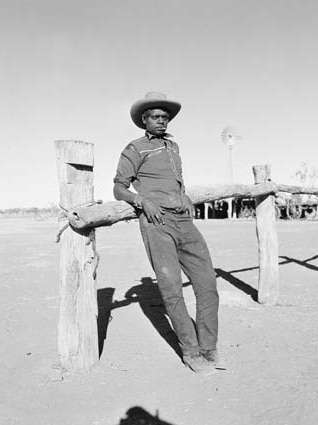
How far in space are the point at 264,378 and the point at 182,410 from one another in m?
0.78

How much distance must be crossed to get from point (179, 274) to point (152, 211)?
54 centimetres

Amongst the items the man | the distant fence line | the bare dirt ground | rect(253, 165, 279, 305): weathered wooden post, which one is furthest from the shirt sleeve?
rect(253, 165, 279, 305): weathered wooden post

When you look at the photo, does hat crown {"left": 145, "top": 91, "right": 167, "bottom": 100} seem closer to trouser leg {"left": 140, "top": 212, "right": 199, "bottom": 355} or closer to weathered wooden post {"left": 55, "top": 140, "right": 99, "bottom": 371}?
weathered wooden post {"left": 55, "top": 140, "right": 99, "bottom": 371}

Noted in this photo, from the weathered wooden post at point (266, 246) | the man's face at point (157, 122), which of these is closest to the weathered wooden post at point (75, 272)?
the man's face at point (157, 122)

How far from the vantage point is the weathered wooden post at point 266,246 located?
541 cm

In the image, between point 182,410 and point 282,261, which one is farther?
point 282,261

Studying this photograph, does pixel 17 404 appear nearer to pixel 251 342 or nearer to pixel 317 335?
pixel 251 342

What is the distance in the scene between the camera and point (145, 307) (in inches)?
213

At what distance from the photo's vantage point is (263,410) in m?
2.63

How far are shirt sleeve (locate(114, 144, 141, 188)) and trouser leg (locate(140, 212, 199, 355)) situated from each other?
34 cm

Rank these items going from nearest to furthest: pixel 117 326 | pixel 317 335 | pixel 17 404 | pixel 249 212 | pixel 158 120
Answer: pixel 17 404 < pixel 158 120 < pixel 317 335 < pixel 117 326 < pixel 249 212

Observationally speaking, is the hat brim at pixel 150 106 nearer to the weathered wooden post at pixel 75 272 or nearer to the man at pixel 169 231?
the man at pixel 169 231

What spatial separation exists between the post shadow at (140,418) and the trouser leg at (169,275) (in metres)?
0.71

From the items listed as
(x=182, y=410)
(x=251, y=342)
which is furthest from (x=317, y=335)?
(x=182, y=410)
